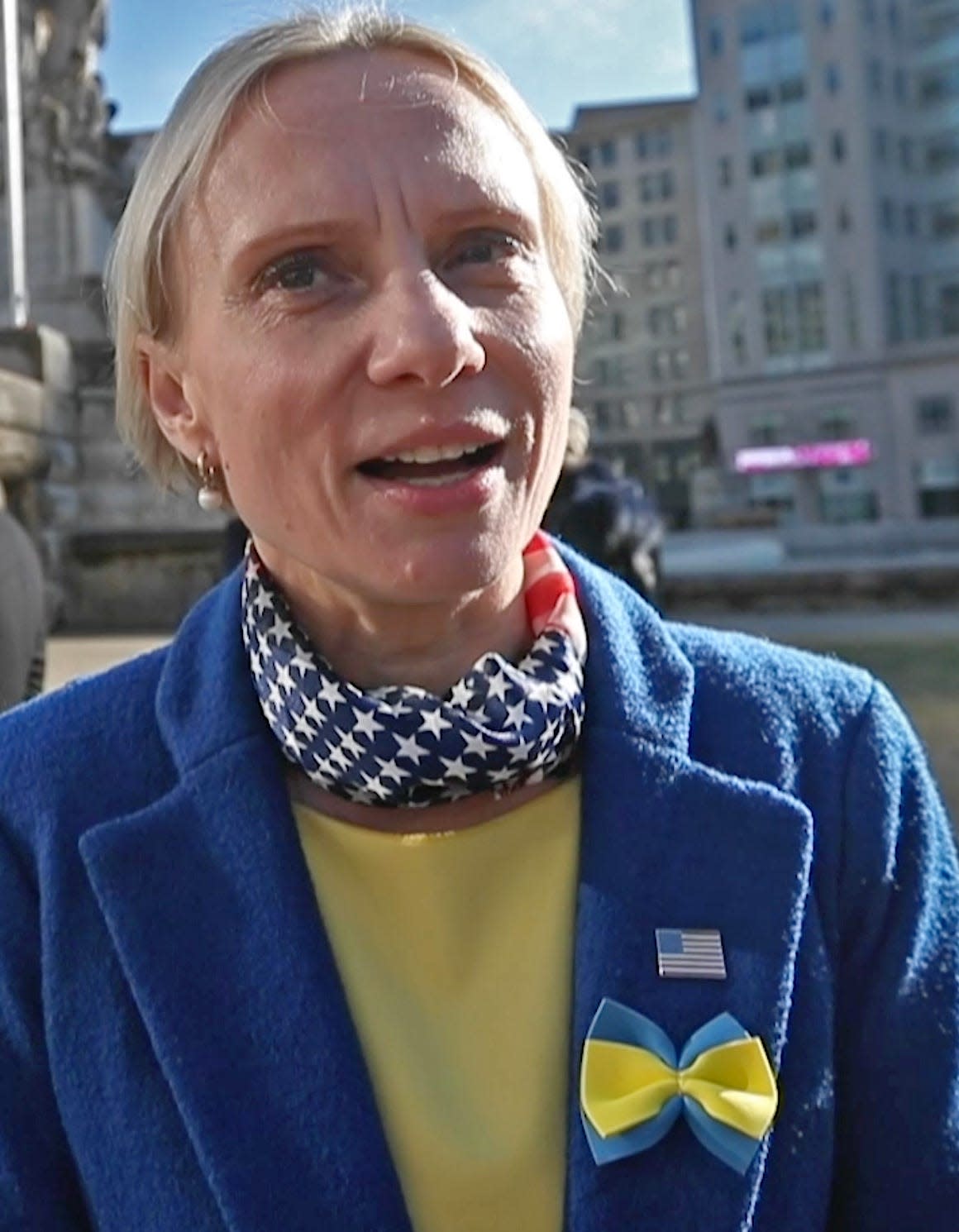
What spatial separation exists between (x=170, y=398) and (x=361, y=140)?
34 cm

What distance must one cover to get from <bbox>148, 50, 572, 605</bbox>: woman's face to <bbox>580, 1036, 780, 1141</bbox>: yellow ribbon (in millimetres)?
425

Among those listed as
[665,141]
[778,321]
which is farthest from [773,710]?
[665,141]

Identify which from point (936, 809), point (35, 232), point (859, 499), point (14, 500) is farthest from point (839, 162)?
point (936, 809)

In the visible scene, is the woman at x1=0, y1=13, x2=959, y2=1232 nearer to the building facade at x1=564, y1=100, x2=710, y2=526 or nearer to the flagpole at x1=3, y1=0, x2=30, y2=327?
the flagpole at x1=3, y1=0, x2=30, y2=327

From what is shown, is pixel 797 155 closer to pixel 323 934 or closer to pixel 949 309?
pixel 949 309

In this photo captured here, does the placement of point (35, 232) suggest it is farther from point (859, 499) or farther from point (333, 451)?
point (859, 499)

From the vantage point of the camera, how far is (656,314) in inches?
3123

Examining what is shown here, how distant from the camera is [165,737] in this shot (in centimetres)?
152

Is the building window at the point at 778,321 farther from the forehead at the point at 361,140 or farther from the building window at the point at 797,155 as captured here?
the forehead at the point at 361,140

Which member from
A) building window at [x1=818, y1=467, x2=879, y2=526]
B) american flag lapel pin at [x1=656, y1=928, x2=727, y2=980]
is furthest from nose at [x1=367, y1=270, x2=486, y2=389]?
building window at [x1=818, y1=467, x2=879, y2=526]

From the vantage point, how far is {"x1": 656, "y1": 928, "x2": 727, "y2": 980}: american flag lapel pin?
4.57 ft

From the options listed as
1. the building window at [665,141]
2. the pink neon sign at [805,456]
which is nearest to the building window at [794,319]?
the pink neon sign at [805,456]

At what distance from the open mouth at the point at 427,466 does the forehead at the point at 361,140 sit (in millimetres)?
220

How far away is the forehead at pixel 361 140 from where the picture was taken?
137cm
